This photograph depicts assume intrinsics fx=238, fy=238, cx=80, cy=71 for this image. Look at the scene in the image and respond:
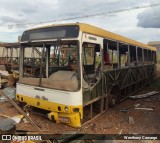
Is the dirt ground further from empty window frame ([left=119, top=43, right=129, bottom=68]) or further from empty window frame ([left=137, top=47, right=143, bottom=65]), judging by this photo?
empty window frame ([left=137, top=47, right=143, bottom=65])

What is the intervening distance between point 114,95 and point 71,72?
3.11 metres

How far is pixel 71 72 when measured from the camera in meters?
6.78

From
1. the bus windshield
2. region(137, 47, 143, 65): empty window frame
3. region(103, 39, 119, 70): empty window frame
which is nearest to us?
the bus windshield

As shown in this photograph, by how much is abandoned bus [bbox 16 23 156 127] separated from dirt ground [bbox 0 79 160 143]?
27 cm

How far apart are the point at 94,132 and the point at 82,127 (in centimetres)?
41

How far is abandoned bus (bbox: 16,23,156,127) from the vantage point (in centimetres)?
646

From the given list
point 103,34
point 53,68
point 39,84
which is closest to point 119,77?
point 103,34

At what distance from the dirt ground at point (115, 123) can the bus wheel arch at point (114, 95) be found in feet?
0.77

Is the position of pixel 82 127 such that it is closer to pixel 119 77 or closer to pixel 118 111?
pixel 118 111

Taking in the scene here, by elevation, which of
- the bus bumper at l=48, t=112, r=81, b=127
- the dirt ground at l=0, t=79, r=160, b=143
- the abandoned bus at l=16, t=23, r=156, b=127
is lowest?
the dirt ground at l=0, t=79, r=160, b=143

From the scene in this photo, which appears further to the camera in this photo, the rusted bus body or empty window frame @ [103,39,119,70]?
the rusted bus body

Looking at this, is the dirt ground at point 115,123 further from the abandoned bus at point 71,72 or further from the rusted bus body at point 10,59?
the rusted bus body at point 10,59

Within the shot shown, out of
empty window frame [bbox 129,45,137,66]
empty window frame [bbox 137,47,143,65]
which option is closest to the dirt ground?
empty window frame [bbox 129,45,137,66]

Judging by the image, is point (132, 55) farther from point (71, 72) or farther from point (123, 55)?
point (71, 72)
